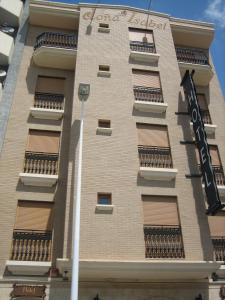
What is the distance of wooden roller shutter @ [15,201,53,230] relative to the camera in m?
11.9

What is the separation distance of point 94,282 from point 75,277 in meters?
2.56

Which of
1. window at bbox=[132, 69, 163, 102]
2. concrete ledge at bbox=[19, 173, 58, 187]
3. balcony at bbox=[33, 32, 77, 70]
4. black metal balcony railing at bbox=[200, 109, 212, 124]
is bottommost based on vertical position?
concrete ledge at bbox=[19, 173, 58, 187]

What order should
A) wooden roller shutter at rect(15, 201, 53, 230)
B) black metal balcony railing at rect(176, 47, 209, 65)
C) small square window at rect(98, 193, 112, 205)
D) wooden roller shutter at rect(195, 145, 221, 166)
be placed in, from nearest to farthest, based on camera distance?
wooden roller shutter at rect(15, 201, 53, 230) → small square window at rect(98, 193, 112, 205) → wooden roller shutter at rect(195, 145, 221, 166) → black metal balcony railing at rect(176, 47, 209, 65)

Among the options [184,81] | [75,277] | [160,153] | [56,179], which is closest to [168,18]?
[184,81]

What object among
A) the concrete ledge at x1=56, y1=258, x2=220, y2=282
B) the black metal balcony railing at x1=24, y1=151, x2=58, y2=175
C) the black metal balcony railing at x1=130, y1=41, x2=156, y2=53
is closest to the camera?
the concrete ledge at x1=56, y1=258, x2=220, y2=282

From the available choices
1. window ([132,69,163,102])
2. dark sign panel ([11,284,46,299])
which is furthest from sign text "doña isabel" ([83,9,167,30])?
dark sign panel ([11,284,46,299])

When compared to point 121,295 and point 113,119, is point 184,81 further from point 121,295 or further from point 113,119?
point 121,295

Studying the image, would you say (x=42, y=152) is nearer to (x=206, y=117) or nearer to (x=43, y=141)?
(x=43, y=141)

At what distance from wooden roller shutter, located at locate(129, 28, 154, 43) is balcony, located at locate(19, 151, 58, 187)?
789cm

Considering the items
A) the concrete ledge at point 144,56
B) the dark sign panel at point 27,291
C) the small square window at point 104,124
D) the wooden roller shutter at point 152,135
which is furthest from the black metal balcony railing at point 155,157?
the dark sign panel at point 27,291

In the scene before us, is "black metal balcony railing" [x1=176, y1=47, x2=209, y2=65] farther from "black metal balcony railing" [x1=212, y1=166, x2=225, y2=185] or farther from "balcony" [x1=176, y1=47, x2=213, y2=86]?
"black metal balcony railing" [x1=212, y1=166, x2=225, y2=185]

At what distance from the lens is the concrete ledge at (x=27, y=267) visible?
10820 mm

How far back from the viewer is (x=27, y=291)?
10.6 meters

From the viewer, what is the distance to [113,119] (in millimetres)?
14062
